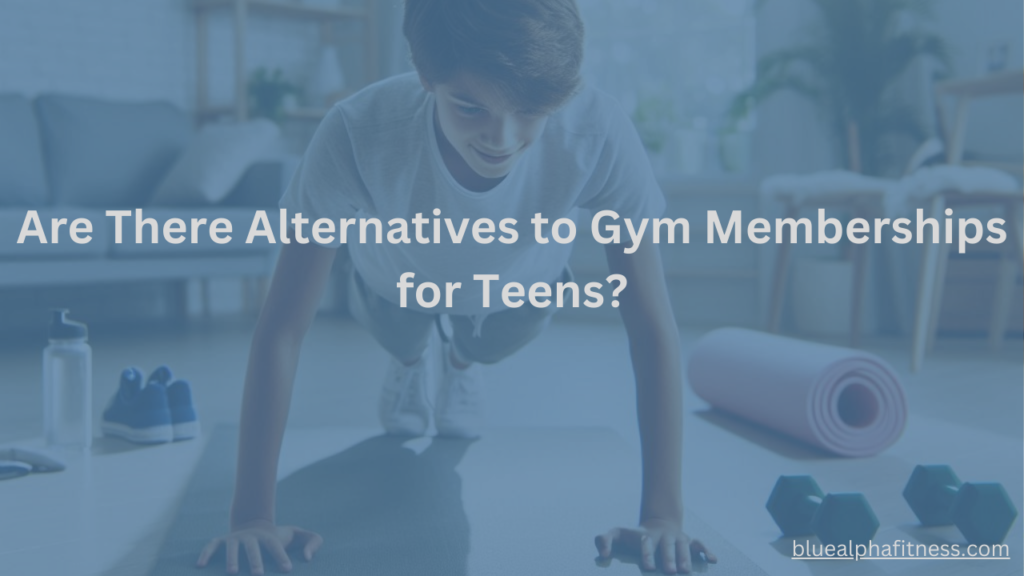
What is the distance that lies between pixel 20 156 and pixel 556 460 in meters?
2.60

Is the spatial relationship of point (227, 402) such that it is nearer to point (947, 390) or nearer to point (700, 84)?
point (947, 390)

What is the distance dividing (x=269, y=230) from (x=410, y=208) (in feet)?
7.62

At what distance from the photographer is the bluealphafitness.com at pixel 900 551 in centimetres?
121

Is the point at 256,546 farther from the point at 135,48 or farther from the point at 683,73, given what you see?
the point at 683,73

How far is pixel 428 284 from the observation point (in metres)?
1.66

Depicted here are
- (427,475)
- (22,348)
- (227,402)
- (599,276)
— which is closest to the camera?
(427,475)

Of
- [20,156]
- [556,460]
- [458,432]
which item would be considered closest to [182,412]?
[458,432]

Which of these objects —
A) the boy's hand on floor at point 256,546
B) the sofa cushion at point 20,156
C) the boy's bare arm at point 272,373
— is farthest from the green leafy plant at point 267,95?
the boy's hand on floor at point 256,546

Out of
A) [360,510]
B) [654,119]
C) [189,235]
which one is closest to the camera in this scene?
[360,510]

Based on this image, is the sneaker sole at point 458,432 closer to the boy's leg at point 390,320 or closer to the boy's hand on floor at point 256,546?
the boy's leg at point 390,320

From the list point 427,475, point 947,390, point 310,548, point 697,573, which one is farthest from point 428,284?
point 947,390

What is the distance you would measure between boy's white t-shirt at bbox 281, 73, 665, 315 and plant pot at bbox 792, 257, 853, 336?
2511 mm

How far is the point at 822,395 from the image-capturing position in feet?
5.83

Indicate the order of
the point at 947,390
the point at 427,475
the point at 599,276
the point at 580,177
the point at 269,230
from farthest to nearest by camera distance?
the point at 599,276 → the point at 269,230 → the point at 947,390 → the point at 427,475 → the point at 580,177
